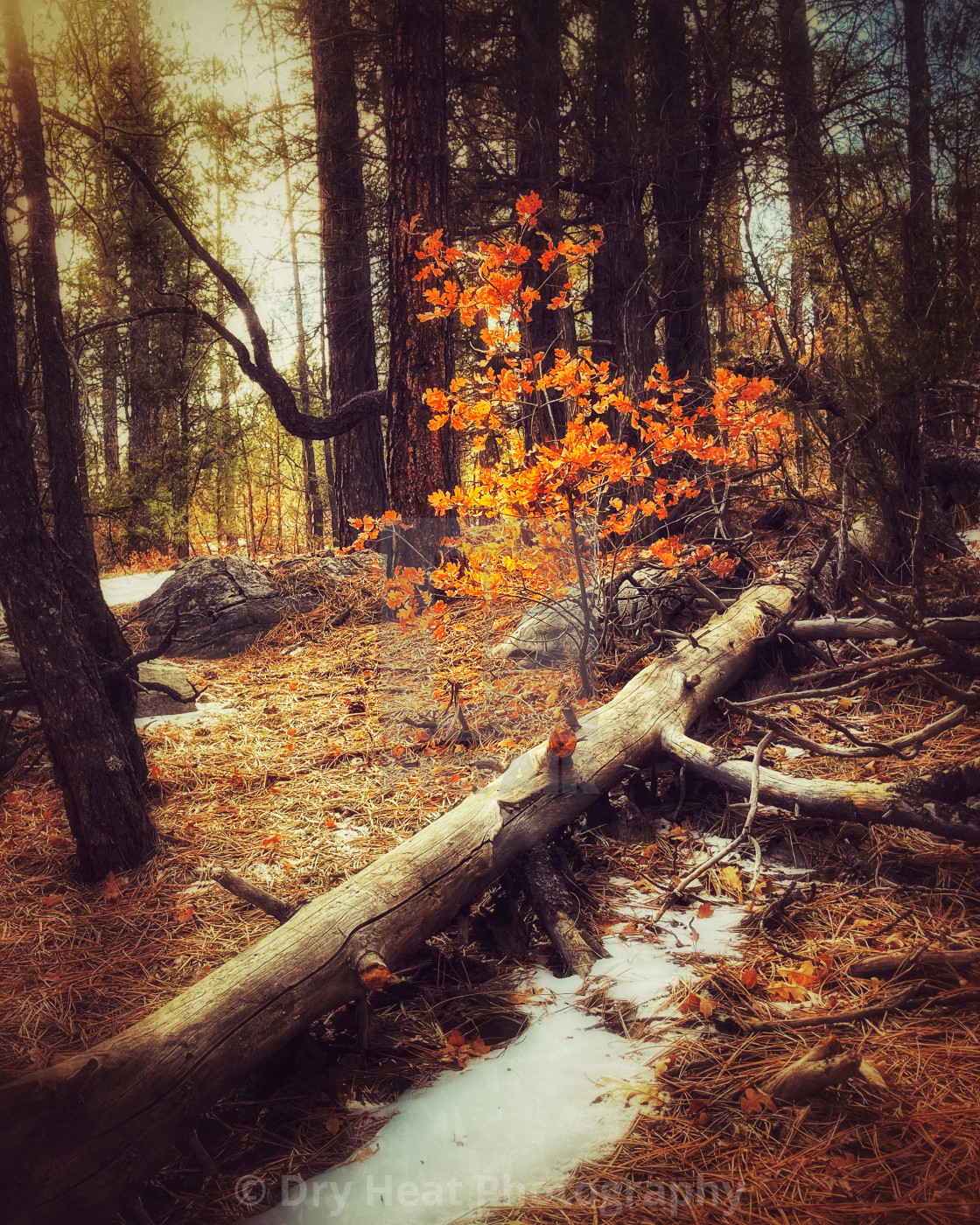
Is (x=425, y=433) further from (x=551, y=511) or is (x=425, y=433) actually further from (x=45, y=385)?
(x=45, y=385)

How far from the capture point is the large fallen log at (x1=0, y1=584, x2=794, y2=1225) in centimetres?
132

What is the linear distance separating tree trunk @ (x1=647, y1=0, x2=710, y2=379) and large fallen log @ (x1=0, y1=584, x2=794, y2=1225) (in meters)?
4.04

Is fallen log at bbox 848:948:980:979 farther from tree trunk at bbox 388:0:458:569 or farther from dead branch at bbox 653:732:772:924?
tree trunk at bbox 388:0:458:569

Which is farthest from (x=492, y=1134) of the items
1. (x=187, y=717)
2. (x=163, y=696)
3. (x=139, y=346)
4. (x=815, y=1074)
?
(x=139, y=346)

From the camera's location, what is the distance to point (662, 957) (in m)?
2.16

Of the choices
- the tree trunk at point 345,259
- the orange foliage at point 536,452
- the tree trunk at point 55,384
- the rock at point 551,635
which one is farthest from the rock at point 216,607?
the tree trunk at point 55,384

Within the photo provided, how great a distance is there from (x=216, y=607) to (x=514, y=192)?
4.49 m

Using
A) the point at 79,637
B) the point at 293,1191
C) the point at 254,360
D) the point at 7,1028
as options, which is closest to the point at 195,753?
the point at 79,637

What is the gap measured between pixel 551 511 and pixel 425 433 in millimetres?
1635

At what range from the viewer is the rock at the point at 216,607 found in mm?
5508

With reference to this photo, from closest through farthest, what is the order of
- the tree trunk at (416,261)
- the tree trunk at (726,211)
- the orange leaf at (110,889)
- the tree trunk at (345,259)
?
the orange leaf at (110,889) → the tree trunk at (726,211) → the tree trunk at (416,261) → the tree trunk at (345,259)

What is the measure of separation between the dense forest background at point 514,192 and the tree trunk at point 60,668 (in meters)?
0.32

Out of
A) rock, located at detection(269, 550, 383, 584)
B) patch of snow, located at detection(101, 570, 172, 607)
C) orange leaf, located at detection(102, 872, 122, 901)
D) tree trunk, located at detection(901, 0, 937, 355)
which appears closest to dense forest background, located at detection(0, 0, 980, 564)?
tree trunk, located at detection(901, 0, 937, 355)

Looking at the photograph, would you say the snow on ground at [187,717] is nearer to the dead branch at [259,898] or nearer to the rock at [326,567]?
the rock at [326,567]
